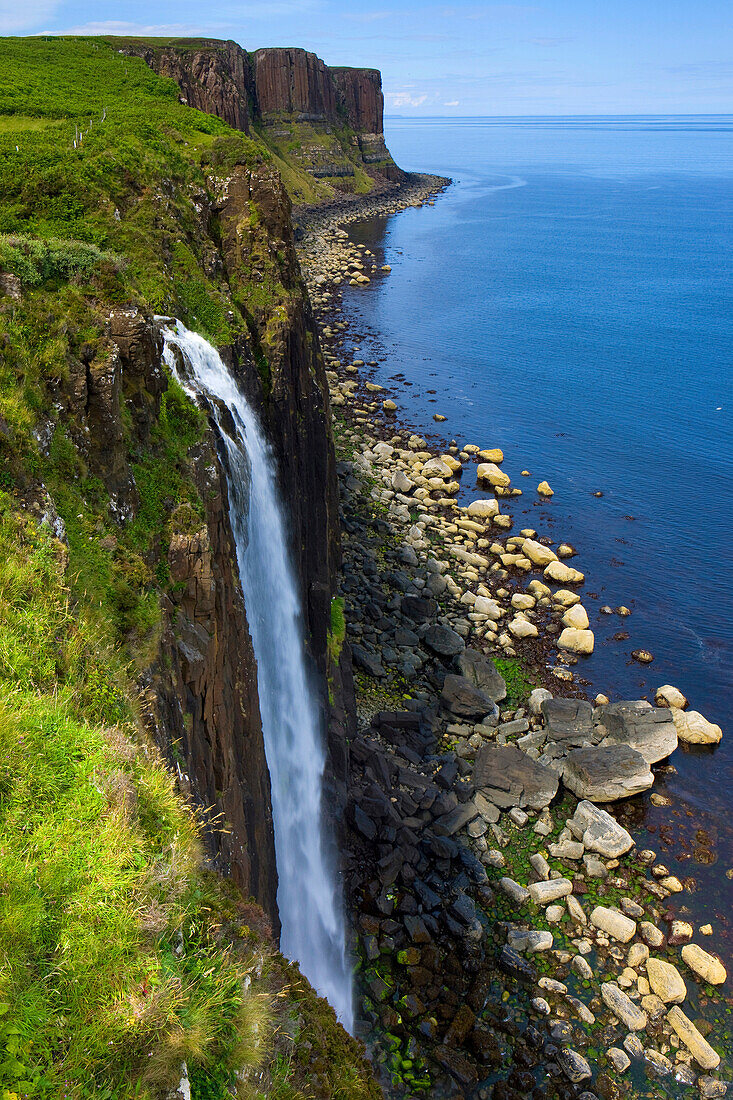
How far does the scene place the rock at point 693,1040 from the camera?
19.1m

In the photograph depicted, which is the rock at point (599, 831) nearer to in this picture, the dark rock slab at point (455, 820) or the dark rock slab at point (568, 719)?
the dark rock slab at point (568, 719)

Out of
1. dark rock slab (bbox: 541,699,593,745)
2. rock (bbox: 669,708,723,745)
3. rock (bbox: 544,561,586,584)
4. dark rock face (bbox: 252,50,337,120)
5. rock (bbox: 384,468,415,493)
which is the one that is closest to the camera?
dark rock slab (bbox: 541,699,593,745)

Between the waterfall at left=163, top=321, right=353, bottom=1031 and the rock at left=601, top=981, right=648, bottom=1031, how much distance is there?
24.8 feet

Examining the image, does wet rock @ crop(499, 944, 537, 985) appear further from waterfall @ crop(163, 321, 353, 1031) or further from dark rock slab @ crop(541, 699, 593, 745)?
dark rock slab @ crop(541, 699, 593, 745)

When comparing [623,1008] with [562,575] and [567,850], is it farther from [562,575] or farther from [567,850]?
[562,575]

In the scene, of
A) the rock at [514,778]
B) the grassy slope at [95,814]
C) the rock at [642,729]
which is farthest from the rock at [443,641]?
the grassy slope at [95,814]

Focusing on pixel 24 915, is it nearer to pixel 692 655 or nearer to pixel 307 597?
pixel 307 597

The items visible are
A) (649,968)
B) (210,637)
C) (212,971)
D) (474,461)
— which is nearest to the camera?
(212,971)

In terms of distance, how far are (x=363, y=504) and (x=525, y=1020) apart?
2917 centimetres

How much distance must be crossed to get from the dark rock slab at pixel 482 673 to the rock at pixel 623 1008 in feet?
40.0

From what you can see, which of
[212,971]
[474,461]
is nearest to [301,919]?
[212,971]

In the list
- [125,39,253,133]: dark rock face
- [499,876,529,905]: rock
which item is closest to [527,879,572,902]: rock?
[499,876,529,905]: rock

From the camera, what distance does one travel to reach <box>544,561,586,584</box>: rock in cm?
4031

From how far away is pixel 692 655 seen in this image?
3550 cm
